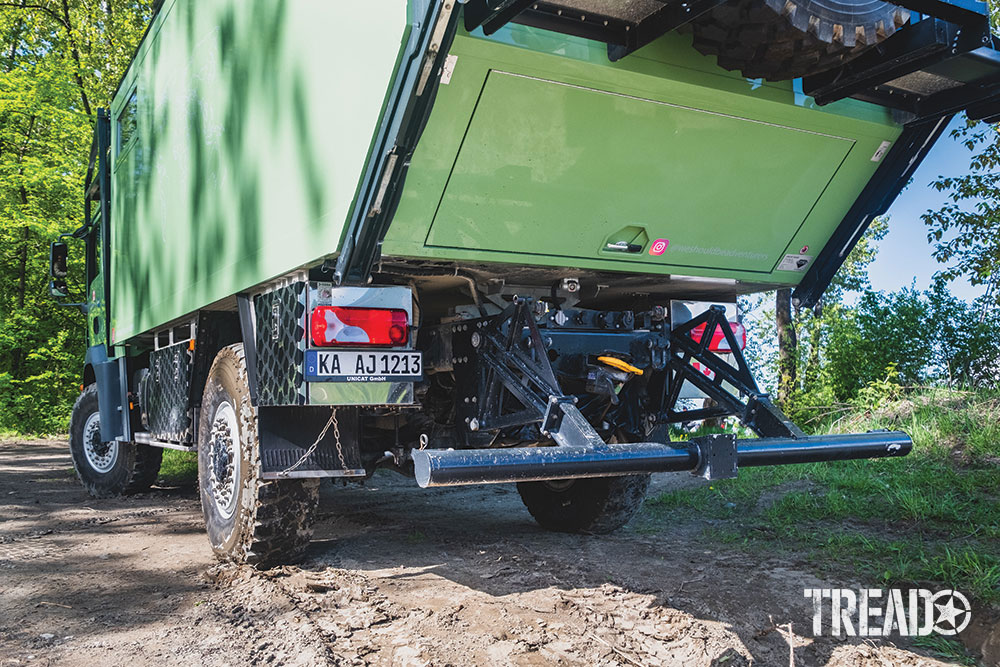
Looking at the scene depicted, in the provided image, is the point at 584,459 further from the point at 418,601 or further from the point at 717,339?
→ the point at 717,339

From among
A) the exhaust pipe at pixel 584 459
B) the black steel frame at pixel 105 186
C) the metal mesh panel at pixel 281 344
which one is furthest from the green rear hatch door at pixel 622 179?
the black steel frame at pixel 105 186

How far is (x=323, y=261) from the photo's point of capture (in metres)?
3.30

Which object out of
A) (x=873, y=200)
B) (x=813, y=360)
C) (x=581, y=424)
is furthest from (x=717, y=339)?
(x=813, y=360)

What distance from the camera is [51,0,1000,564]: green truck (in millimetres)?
2881

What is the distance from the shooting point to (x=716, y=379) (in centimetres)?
418

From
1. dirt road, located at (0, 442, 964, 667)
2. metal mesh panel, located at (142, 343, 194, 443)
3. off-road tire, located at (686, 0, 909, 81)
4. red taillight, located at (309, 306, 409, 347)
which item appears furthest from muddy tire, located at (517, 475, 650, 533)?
off-road tire, located at (686, 0, 909, 81)

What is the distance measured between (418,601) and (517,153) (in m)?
2.00

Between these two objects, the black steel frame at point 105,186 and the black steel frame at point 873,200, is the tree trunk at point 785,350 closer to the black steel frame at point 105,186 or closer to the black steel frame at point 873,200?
the black steel frame at point 873,200

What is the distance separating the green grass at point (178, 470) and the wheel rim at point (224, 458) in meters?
3.80

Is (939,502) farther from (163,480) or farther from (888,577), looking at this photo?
(163,480)

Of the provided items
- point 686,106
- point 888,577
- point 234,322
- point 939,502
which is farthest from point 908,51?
point 234,322

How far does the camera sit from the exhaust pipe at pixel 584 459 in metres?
2.74

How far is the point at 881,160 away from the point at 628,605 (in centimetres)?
246

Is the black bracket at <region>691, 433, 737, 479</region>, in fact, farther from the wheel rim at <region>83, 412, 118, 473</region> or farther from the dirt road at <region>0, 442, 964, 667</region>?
the wheel rim at <region>83, 412, 118, 473</region>
